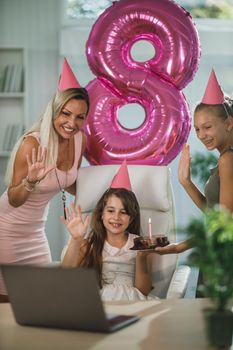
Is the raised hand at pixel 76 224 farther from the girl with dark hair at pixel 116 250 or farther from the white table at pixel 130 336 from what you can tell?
the white table at pixel 130 336

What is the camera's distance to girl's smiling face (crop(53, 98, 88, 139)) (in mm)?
3268

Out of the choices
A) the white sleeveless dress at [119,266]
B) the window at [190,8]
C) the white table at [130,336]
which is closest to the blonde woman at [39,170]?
the white sleeveless dress at [119,266]

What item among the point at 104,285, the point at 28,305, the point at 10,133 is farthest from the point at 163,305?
the point at 10,133

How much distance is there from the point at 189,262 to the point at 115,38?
2.09 m

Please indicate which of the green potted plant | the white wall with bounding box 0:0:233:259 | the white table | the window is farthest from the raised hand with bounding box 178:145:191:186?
the window

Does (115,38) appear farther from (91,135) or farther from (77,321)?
(77,321)

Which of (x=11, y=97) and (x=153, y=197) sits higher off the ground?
(x=11, y=97)

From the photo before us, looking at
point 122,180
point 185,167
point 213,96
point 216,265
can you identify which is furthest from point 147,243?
point 216,265

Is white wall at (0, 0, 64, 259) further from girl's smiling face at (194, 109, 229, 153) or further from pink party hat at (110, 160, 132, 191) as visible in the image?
girl's smiling face at (194, 109, 229, 153)

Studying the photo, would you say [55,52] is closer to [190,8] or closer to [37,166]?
[190,8]

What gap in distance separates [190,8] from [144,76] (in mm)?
1867

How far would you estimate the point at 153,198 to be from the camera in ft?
10.7

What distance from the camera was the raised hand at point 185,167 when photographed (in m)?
3.22

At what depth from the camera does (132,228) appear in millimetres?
3199
